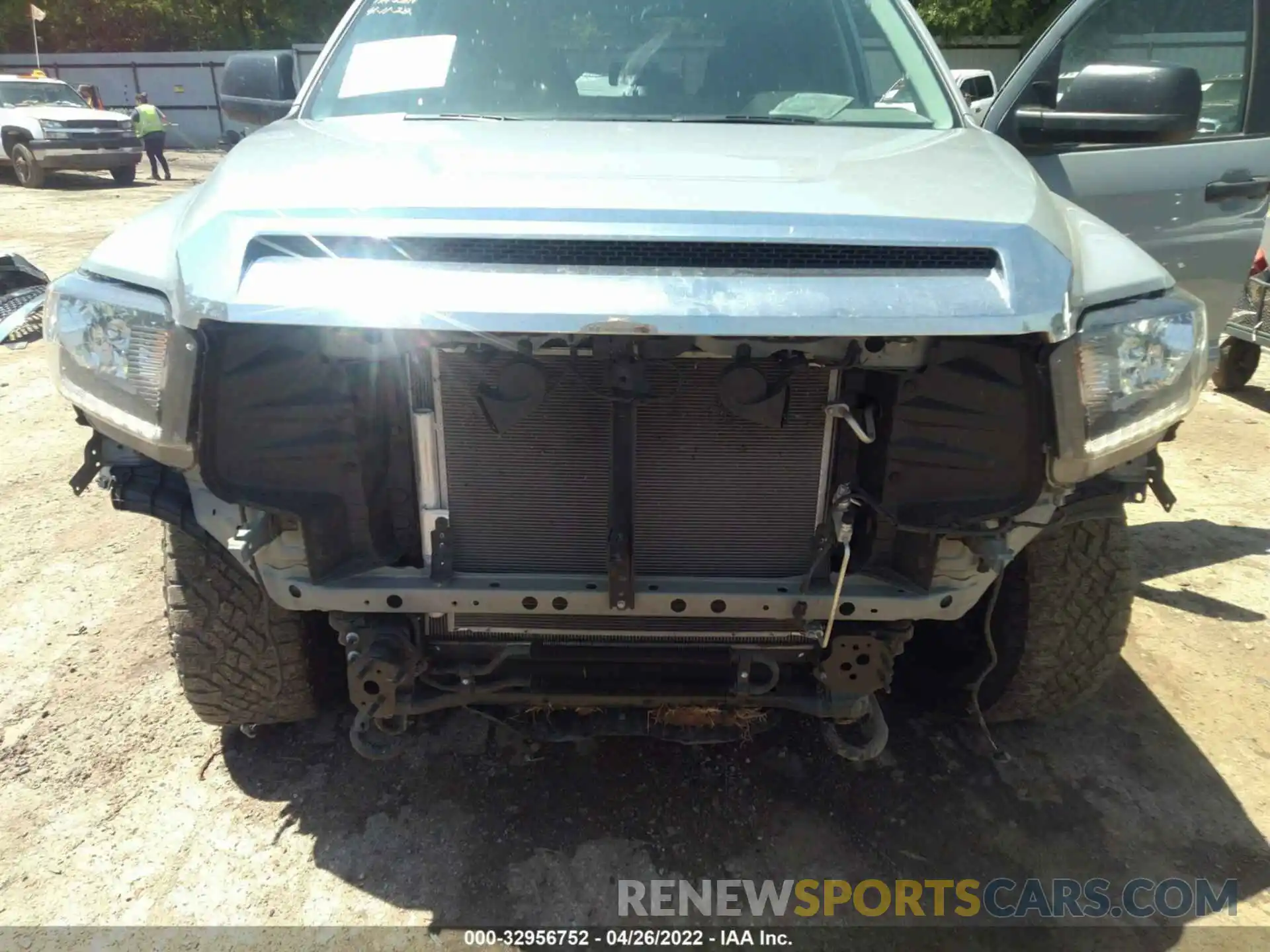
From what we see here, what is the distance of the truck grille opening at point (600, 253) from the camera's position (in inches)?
63.0

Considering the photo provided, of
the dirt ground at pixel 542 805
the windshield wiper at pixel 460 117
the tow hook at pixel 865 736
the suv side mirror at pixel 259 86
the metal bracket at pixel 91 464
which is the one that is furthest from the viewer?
the suv side mirror at pixel 259 86

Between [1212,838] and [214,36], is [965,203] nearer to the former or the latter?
[1212,838]

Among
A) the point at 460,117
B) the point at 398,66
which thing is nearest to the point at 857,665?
A: the point at 460,117

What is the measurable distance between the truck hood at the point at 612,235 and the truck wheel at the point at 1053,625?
799 millimetres

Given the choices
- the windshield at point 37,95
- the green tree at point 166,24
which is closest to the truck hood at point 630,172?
the windshield at point 37,95

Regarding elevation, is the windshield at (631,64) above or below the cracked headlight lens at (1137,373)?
above

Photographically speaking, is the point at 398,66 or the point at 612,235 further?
the point at 398,66

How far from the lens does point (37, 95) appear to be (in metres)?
15.6

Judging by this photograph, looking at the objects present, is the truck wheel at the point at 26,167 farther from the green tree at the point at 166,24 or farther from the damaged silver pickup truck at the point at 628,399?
the green tree at the point at 166,24

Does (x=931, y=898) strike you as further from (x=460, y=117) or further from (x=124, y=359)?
(x=460, y=117)

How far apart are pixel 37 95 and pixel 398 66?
55.9 ft

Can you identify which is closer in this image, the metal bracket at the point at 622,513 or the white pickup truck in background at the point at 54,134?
the metal bracket at the point at 622,513

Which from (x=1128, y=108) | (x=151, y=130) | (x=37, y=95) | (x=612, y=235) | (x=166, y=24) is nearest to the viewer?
(x=612, y=235)

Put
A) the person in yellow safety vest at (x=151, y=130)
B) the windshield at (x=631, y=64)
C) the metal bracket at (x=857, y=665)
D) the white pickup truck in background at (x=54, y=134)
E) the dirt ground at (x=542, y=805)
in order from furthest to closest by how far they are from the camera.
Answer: the person in yellow safety vest at (x=151, y=130) → the white pickup truck in background at (x=54, y=134) → the windshield at (x=631, y=64) → the dirt ground at (x=542, y=805) → the metal bracket at (x=857, y=665)
